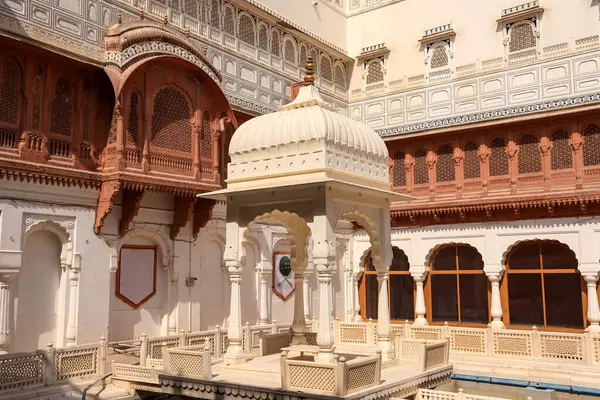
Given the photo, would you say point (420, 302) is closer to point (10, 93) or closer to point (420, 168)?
point (420, 168)

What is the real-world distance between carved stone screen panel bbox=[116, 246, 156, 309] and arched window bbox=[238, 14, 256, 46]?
738 cm

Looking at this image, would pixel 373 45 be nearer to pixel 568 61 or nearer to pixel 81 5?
pixel 568 61

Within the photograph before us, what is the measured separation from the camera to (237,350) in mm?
11578

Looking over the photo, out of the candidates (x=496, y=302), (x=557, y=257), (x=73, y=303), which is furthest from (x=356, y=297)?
(x=73, y=303)

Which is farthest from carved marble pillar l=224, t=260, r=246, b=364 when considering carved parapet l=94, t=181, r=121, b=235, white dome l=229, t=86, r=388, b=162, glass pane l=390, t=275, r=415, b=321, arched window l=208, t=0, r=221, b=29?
glass pane l=390, t=275, r=415, b=321

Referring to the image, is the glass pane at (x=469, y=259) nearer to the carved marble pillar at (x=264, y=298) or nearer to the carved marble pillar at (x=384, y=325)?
the carved marble pillar at (x=264, y=298)

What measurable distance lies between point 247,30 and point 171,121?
17.8 ft

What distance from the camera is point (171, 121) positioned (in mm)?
15562

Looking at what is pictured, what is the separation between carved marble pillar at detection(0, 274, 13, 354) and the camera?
12.2 m

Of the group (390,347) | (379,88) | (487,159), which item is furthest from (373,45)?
(390,347)

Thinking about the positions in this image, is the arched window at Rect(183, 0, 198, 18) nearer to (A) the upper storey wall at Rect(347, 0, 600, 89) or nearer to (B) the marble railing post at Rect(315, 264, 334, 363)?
(A) the upper storey wall at Rect(347, 0, 600, 89)

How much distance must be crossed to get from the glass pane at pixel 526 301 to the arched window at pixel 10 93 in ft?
48.4

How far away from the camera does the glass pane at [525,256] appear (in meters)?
19.2

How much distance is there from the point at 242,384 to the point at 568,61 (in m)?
14.9
